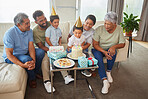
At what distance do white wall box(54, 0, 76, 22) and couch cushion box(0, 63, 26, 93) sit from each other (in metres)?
2.62

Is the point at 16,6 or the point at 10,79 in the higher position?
the point at 16,6

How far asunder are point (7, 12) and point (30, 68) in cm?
280

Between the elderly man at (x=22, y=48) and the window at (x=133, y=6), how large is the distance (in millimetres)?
3709

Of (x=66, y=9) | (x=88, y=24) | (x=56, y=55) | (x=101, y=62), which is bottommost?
(x=101, y=62)

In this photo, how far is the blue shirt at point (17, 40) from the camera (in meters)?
1.67

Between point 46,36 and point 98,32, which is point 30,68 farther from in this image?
point 98,32

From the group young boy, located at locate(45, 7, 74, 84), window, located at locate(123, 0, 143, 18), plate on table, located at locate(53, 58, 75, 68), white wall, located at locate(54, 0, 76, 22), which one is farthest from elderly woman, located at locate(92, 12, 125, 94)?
window, located at locate(123, 0, 143, 18)

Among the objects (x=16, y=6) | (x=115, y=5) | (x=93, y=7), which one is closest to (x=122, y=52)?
(x=115, y=5)

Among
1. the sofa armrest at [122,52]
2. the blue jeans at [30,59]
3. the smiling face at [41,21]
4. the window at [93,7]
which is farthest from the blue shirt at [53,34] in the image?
the window at [93,7]

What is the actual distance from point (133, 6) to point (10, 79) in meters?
4.52

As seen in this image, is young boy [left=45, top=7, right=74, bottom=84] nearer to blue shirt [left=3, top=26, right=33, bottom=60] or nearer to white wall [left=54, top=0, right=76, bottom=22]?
blue shirt [left=3, top=26, right=33, bottom=60]

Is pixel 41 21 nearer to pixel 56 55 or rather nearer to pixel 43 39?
pixel 43 39

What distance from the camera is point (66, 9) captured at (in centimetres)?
384

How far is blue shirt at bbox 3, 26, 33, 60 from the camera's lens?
1667 millimetres
